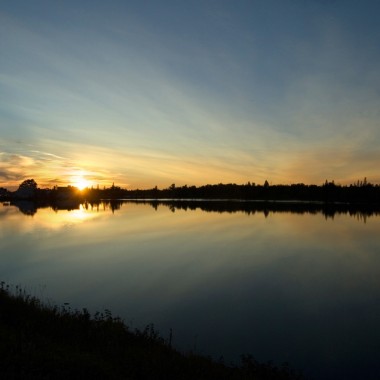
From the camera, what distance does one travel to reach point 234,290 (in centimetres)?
2997

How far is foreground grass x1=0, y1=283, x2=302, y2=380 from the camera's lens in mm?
11125

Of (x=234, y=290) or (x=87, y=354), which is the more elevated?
(x=87, y=354)

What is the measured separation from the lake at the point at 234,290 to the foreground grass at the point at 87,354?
288 centimetres

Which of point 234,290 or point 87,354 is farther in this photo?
point 234,290

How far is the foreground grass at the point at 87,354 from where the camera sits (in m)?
11.1

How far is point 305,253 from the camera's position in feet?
160

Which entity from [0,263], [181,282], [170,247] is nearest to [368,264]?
[181,282]

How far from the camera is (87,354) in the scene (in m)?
13.0

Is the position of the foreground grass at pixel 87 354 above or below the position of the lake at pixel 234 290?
above

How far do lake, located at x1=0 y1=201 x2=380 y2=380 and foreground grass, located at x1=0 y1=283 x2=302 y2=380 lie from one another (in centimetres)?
288

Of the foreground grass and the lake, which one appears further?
the lake

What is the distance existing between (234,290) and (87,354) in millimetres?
18706

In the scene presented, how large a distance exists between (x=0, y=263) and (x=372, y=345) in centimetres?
3759

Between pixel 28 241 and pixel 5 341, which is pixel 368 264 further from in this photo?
pixel 28 241
